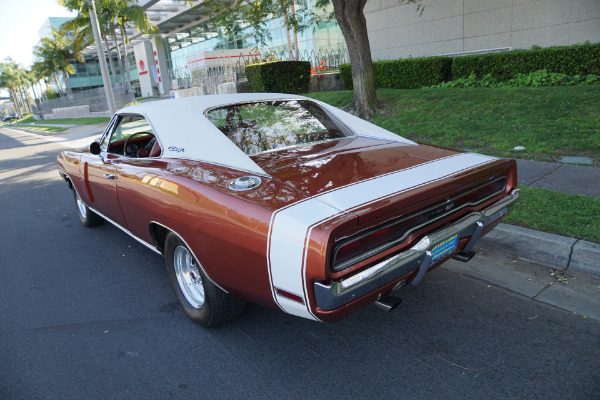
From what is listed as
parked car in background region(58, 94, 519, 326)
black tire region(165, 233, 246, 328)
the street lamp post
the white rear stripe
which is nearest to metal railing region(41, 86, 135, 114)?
the street lamp post

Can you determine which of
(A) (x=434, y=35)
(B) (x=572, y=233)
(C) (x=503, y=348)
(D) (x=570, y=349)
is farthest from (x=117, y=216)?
(A) (x=434, y=35)

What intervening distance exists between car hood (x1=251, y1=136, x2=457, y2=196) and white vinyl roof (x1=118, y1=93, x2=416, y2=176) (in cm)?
20

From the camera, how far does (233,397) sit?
8.07ft

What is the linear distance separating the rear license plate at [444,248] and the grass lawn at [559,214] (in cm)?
180

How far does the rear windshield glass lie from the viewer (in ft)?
11.2

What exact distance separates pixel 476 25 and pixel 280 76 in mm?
6594

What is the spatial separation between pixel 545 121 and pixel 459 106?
6.65ft

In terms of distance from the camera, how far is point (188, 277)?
10.9 feet

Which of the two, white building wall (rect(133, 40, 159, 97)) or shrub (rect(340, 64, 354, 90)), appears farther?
white building wall (rect(133, 40, 159, 97))

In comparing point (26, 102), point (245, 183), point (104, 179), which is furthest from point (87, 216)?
point (26, 102)

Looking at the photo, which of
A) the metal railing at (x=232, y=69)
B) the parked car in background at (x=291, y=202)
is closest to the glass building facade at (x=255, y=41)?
the metal railing at (x=232, y=69)

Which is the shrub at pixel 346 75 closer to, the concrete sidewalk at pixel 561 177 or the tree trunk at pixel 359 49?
the tree trunk at pixel 359 49

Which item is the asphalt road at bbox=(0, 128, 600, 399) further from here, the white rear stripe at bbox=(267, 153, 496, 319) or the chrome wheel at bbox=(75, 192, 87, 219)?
the chrome wheel at bbox=(75, 192, 87, 219)

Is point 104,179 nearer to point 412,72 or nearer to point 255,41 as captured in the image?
point 412,72
